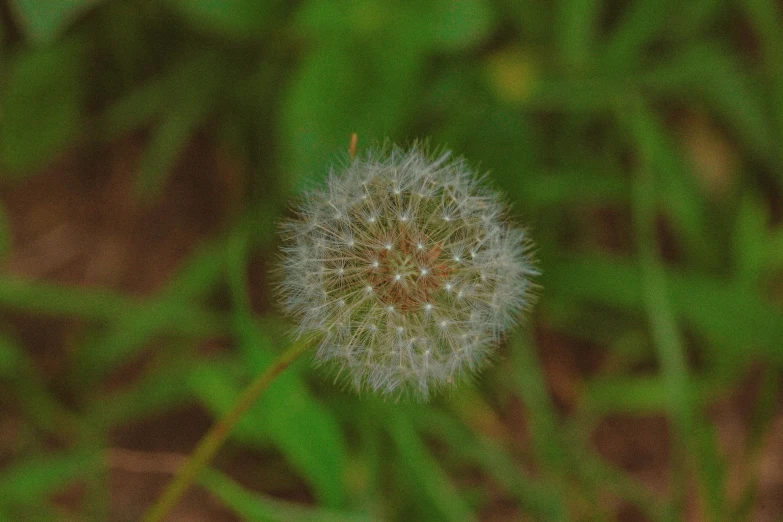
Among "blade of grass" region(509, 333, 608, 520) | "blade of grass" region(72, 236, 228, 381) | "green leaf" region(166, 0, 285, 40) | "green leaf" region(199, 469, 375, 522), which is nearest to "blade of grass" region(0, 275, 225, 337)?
"blade of grass" region(72, 236, 228, 381)

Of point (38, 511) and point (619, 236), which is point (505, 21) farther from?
point (38, 511)

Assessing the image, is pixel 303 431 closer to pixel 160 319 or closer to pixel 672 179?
pixel 160 319

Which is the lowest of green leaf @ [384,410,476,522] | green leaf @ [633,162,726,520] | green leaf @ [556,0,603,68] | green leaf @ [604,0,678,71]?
green leaf @ [384,410,476,522]

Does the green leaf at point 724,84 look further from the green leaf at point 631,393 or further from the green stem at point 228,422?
the green stem at point 228,422

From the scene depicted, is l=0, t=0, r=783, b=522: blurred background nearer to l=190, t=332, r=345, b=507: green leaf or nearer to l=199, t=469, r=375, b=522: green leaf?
l=190, t=332, r=345, b=507: green leaf

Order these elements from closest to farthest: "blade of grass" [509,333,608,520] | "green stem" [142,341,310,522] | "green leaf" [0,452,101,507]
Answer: "green stem" [142,341,310,522], "green leaf" [0,452,101,507], "blade of grass" [509,333,608,520]

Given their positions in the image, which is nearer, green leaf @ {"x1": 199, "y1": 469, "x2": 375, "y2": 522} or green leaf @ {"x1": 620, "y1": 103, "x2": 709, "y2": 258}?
green leaf @ {"x1": 199, "y1": 469, "x2": 375, "y2": 522}

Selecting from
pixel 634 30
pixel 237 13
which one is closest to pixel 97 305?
pixel 237 13
